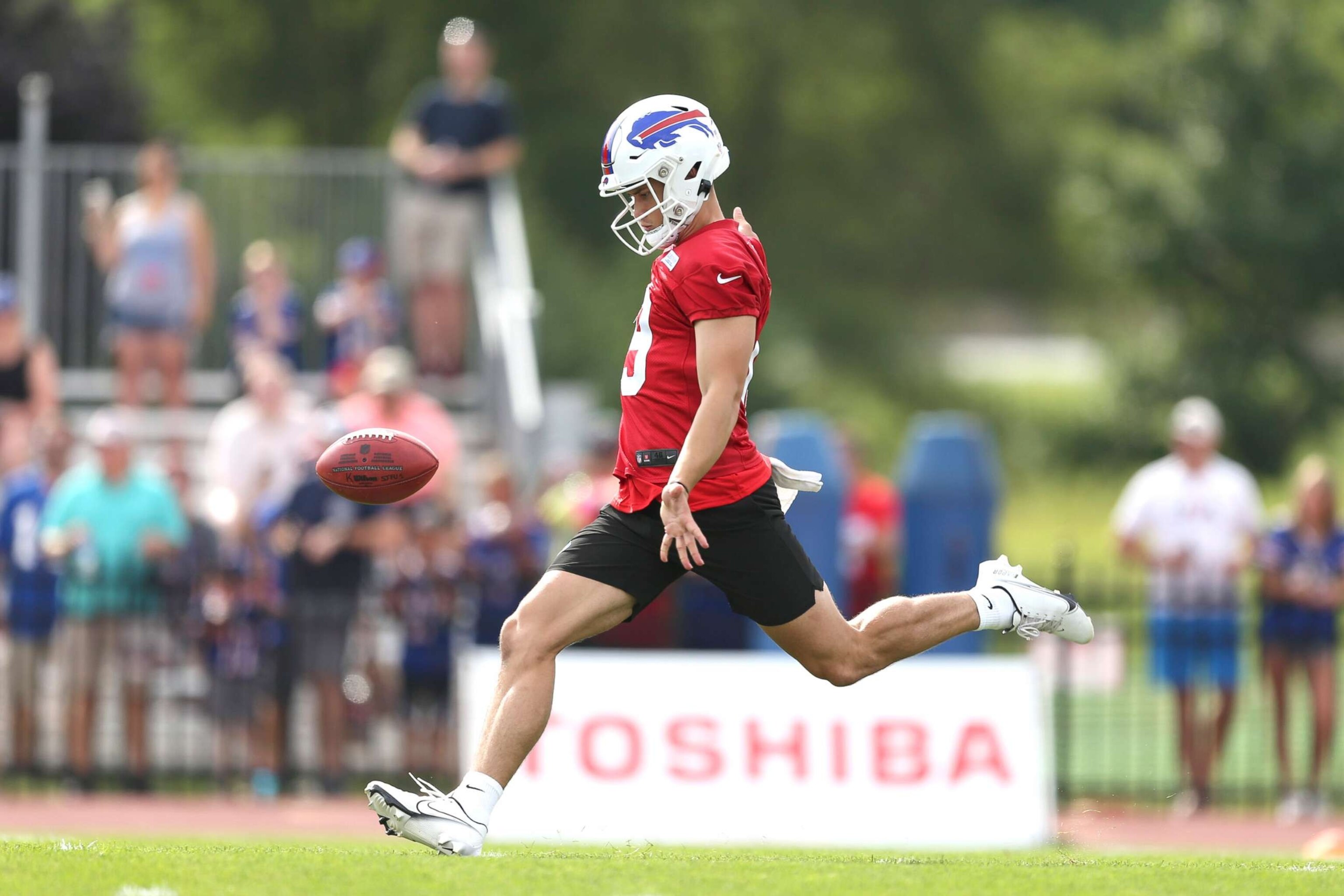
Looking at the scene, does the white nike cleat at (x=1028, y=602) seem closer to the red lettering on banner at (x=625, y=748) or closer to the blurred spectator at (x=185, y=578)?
the red lettering on banner at (x=625, y=748)

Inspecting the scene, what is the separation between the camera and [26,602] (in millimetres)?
11781

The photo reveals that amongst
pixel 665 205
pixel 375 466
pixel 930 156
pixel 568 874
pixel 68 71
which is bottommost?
pixel 568 874

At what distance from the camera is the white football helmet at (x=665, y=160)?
6.31 metres

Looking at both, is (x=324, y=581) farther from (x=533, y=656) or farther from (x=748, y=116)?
(x=748, y=116)

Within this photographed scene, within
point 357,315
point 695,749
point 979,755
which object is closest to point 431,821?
point 695,749

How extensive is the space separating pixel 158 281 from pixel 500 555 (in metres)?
3.31

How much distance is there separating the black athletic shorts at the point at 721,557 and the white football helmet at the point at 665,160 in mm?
862

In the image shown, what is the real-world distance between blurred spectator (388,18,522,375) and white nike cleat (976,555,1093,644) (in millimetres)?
7748

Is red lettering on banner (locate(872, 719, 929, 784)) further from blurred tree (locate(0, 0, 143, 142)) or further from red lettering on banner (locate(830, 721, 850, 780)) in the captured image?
blurred tree (locate(0, 0, 143, 142))

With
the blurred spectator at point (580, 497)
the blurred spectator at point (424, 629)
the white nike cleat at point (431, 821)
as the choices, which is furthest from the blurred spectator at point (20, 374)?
the white nike cleat at point (431, 821)

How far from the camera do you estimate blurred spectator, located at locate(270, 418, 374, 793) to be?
11.6 m

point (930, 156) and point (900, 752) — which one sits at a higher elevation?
point (930, 156)

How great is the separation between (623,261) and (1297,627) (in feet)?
75.5

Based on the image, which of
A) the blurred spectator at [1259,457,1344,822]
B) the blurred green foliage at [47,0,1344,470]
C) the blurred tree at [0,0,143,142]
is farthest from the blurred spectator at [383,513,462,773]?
the blurred green foliage at [47,0,1344,470]
